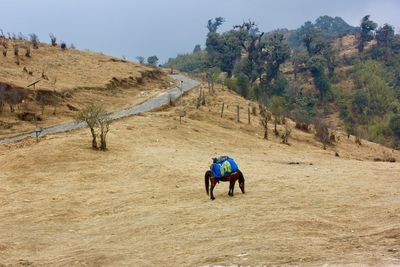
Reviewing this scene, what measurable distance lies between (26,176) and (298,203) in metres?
11.4

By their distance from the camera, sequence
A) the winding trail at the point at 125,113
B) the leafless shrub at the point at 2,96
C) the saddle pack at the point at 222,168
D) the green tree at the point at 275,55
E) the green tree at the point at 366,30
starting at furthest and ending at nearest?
1. the green tree at the point at 366,30
2. the green tree at the point at 275,55
3. the leafless shrub at the point at 2,96
4. the winding trail at the point at 125,113
5. the saddle pack at the point at 222,168

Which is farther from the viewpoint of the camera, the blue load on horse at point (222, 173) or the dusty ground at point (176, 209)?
the blue load on horse at point (222, 173)

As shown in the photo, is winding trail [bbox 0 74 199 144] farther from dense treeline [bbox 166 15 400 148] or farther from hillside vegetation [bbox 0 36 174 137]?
dense treeline [bbox 166 15 400 148]

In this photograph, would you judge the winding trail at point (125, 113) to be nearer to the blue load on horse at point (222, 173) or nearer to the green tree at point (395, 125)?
the blue load on horse at point (222, 173)

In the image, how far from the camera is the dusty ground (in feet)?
31.0

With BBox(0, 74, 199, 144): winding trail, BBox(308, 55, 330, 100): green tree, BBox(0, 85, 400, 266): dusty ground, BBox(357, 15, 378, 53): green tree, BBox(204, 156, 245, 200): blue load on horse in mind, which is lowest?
BBox(0, 85, 400, 266): dusty ground

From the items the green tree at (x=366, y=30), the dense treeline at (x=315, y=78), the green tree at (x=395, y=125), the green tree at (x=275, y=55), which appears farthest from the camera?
the green tree at (x=366, y=30)

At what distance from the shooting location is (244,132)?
35.2m

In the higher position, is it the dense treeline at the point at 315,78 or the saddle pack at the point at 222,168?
the dense treeline at the point at 315,78

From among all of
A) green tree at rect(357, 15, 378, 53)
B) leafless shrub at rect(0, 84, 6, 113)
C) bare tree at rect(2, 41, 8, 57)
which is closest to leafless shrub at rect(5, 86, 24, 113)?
leafless shrub at rect(0, 84, 6, 113)

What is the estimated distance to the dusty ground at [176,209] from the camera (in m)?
9.45

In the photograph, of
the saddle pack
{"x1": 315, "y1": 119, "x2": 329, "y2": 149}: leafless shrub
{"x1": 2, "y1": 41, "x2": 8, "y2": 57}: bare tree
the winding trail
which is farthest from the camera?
{"x1": 2, "y1": 41, "x2": 8, "y2": 57}: bare tree

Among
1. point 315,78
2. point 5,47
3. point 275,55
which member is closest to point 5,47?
point 5,47

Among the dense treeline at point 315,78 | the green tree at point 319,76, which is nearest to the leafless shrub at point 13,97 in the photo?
the dense treeline at point 315,78
